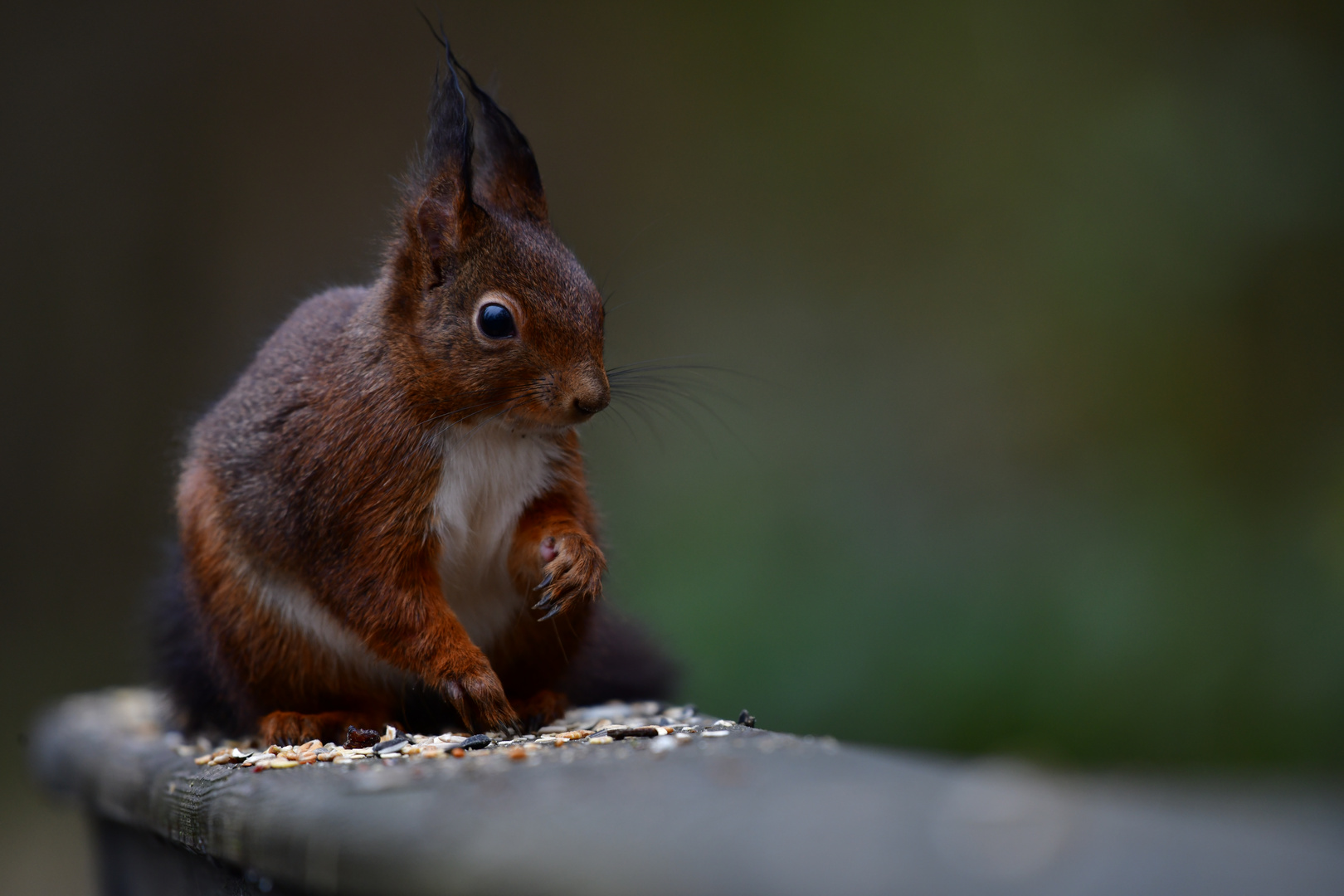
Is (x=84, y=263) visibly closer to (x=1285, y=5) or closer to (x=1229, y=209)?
(x=1229, y=209)

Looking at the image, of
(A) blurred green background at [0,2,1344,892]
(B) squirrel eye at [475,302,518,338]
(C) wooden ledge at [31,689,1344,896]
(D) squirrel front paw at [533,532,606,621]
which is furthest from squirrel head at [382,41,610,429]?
(A) blurred green background at [0,2,1344,892]

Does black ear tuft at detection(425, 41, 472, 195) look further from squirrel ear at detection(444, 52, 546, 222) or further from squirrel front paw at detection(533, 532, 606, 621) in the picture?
squirrel front paw at detection(533, 532, 606, 621)

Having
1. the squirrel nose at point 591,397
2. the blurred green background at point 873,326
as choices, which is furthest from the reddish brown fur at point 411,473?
the blurred green background at point 873,326

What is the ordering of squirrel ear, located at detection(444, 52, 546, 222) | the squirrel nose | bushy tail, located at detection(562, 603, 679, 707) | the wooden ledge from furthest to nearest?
bushy tail, located at detection(562, 603, 679, 707), squirrel ear, located at detection(444, 52, 546, 222), the squirrel nose, the wooden ledge

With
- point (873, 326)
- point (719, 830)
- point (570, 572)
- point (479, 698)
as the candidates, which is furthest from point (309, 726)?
point (873, 326)

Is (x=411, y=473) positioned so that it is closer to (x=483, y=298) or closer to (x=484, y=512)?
(x=484, y=512)

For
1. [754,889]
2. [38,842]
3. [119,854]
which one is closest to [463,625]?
[119,854]

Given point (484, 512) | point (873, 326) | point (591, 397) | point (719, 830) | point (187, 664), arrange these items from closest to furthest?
1. point (719, 830)
2. point (591, 397)
3. point (484, 512)
4. point (187, 664)
5. point (873, 326)

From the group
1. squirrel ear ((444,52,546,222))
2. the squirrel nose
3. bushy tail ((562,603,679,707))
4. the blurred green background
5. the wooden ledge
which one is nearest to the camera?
the wooden ledge
